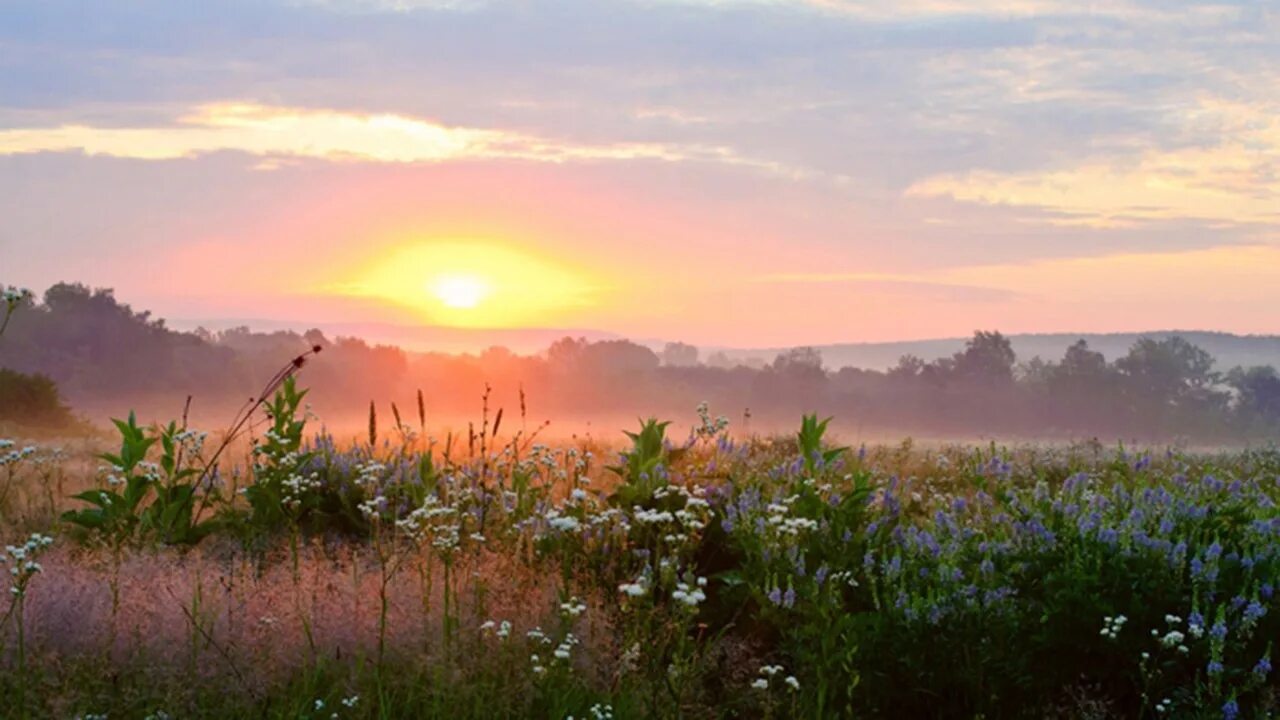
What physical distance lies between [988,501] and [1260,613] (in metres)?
2.92

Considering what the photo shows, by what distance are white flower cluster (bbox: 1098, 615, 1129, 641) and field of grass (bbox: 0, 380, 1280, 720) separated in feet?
0.12

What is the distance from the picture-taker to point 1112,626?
5.85 m

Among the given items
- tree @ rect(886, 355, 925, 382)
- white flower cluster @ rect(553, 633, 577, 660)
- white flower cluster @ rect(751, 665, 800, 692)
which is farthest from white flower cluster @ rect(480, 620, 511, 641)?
tree @ rect(886, 355, 925, 382)

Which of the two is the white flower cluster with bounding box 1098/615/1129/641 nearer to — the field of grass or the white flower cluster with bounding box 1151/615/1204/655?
the field of grass

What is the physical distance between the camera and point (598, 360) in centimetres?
4688

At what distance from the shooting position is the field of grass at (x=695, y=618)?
18.2 ft

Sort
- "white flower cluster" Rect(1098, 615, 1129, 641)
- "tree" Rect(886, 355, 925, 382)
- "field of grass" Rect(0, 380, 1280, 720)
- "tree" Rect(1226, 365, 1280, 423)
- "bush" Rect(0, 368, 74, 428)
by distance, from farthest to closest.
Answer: "tree" Rect(886, 355, 925, 382)
"tree" Rect(1226, 365, 1280, 423)
"bush" Rect(0, 368, 74, 428)
"field of grass" Rect(0, 380, 1280, 720)
"white flower cluster" Rect(1098, 615, 1129, 641)

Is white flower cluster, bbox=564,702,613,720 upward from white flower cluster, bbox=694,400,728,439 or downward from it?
downward

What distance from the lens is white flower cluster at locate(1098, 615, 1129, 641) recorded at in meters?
5.30

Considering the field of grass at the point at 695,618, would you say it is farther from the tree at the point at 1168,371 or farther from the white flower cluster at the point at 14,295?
the tree at the point at 1168,371

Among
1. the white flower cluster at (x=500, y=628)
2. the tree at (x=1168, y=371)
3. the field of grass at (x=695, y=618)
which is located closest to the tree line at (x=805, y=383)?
the tree at (x=1168, y=371)

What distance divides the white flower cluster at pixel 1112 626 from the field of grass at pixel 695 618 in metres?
0.04

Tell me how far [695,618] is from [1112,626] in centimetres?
249

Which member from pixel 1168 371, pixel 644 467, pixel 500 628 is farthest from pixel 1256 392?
pixel 500 628
